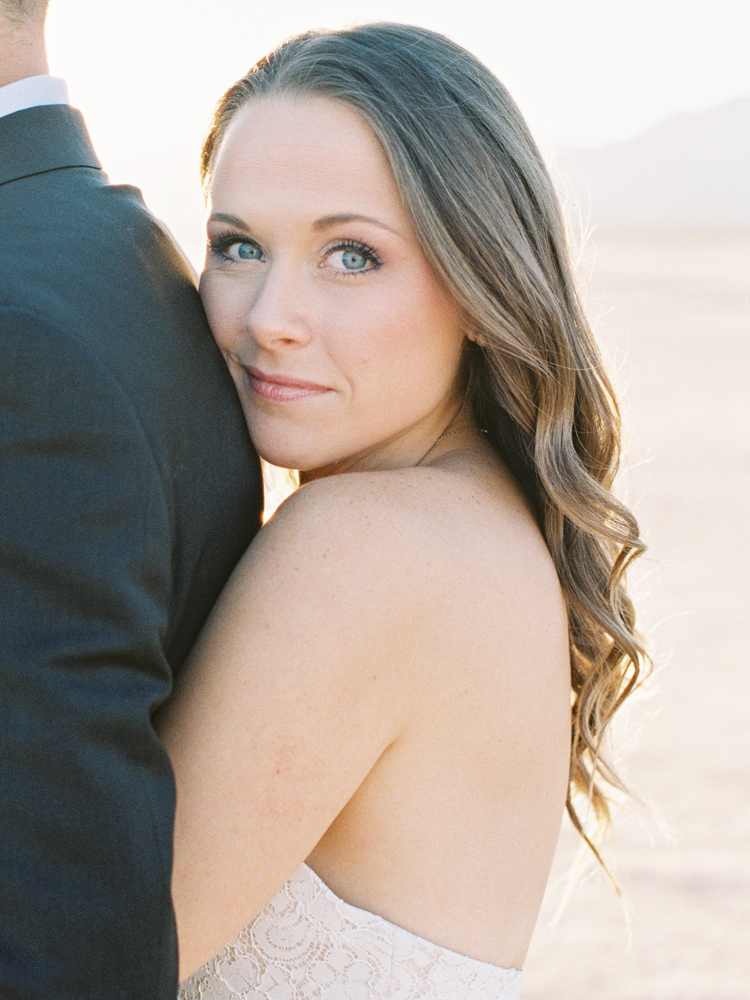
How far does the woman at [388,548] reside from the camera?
4.79 feet

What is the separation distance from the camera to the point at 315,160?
1730 millimetres

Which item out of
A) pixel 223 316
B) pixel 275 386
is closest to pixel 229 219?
pixel 223 316

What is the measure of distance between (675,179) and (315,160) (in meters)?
52.0

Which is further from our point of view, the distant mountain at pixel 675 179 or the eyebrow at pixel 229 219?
the distant mountain at pixel 675 179

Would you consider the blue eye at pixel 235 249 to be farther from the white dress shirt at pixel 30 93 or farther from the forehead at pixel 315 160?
the white dress shirt at pixel 30 93

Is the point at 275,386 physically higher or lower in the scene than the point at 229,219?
lower

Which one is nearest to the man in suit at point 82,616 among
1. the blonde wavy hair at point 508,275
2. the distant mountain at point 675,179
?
the blonde wavy hair at point 508,275

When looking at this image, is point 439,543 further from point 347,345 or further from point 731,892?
point 731,892

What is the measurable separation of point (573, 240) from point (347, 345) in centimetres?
58

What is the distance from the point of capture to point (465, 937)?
1.79m

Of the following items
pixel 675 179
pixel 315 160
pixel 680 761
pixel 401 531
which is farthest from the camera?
pixel 675 179

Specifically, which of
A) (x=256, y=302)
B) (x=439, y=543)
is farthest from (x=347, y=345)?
(x=439, y=543)

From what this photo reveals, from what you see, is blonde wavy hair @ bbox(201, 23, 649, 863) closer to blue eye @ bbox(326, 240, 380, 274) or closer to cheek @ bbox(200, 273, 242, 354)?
blue eye @ bbox(326, 240, 380, 274)

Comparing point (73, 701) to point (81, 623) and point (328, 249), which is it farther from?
point (328, 249)
